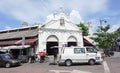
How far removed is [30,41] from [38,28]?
2.31m

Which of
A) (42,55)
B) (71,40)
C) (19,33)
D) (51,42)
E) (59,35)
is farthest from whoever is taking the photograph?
(19,33)

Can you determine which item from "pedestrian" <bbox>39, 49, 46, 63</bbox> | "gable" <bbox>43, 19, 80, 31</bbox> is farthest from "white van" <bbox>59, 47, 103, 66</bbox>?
"gable" <bbox>43, 19, 80, 31</bbox>

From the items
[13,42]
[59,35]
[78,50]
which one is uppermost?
[59,35]

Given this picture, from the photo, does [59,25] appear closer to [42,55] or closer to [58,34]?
[58,34]

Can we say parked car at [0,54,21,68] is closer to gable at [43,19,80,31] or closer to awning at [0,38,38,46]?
awning at [0,38,38,46]

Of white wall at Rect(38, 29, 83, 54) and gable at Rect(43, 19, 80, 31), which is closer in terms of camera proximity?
white wall at Rect(38, 29, 83, 54)

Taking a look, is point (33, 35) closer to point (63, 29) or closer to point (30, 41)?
point (30, 41)

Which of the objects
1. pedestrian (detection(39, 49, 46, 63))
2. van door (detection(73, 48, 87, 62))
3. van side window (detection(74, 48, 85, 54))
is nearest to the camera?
van door (detection(73, 48, 87, 62))

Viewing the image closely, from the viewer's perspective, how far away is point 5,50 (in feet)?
120

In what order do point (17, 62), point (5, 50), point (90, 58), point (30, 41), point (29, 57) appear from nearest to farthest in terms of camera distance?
point (90, 58) → point (17, 62) → point (29, 57) → point (30, 41) → point (5, 50)

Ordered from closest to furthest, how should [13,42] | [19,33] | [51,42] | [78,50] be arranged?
[78,50] → [51,42] → [13,42] → [19,33]

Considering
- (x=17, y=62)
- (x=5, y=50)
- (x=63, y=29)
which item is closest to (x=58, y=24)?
(x=63, y=29)

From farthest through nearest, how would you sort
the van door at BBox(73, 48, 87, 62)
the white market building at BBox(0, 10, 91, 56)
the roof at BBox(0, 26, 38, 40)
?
the roof at BBox(0, 26, 38, 40), the white market building at BBox(0, 10, 91, 56), the van door at BBox(73, 48, 87, 62)

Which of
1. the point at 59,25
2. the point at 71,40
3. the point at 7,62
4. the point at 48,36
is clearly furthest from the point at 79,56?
the point at 71,40
